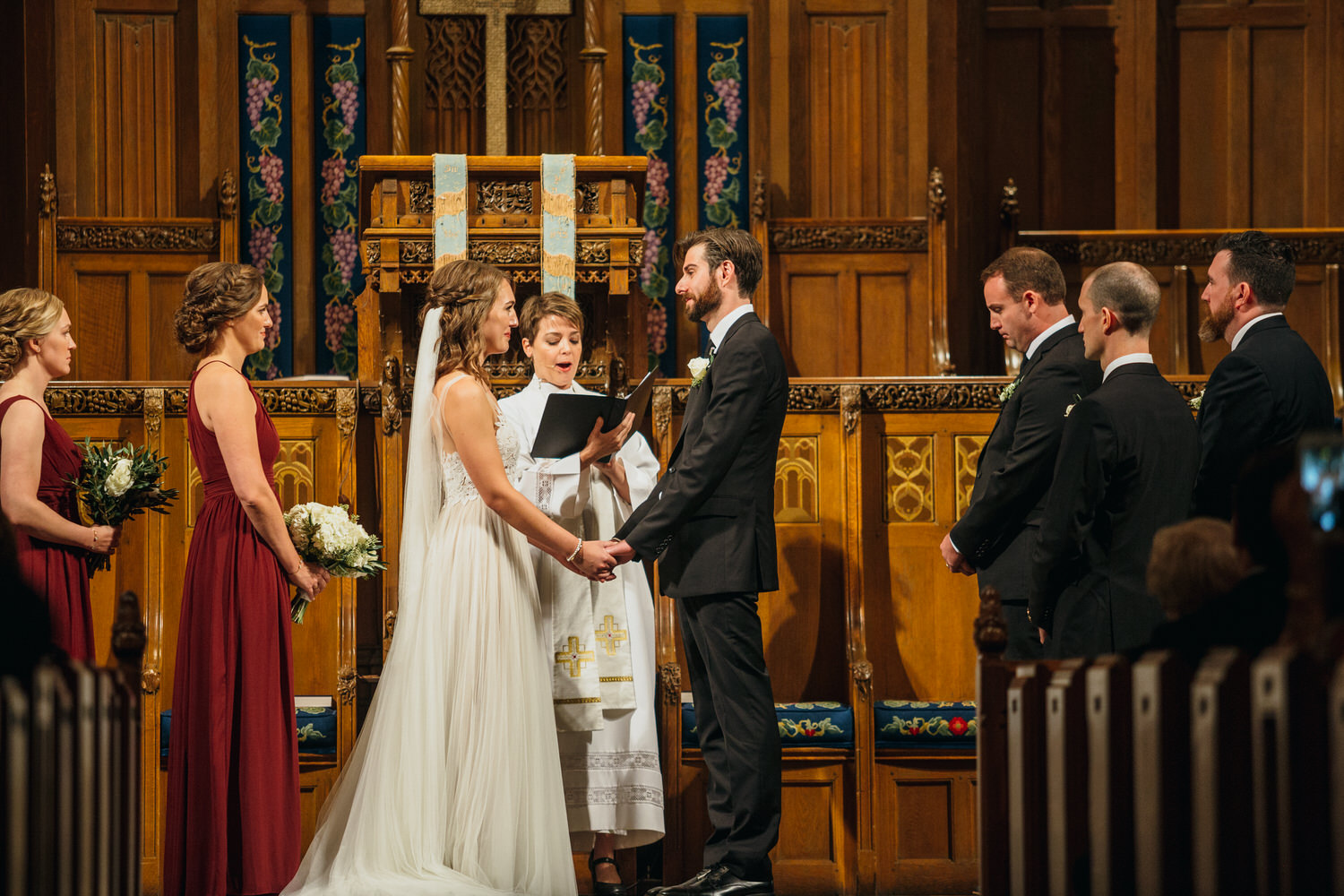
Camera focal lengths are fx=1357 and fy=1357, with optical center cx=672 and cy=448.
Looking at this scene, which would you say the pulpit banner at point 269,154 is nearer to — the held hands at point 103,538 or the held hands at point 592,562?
the held hands at point 103,538

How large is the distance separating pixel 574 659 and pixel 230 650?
1.05 m

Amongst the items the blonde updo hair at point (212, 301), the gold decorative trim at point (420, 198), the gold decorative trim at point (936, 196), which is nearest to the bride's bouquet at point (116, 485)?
the blonde updo hair at point (212, 301)

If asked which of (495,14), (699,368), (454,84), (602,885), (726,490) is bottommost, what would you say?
(602,885)

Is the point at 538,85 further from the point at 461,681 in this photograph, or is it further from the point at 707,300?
the point at 461,681

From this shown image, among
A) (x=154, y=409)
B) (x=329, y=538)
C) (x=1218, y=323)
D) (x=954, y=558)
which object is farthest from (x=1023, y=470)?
(x=154, y=409)

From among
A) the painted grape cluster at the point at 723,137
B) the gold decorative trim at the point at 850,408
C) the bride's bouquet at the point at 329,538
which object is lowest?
the bride's bouquet at the point at 329,538

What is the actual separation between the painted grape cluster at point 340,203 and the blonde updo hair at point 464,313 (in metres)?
2.90

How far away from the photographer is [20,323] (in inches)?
148

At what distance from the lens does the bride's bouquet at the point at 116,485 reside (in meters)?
3.79

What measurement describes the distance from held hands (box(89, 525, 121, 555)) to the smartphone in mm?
3080

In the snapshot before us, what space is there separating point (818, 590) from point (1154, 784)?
2.76 metres

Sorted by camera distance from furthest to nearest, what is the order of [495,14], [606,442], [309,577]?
[495,14], [606,442], [309,577]

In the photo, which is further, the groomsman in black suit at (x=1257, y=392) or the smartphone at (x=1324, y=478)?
the groomsman in black suit at (x=1257, y=392)

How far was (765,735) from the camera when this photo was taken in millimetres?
3820
